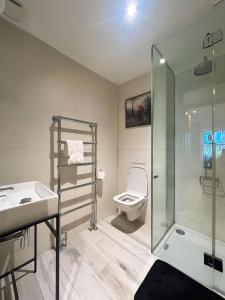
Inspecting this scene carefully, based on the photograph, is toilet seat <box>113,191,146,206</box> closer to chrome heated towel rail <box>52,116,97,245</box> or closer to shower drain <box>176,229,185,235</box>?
chrome heated towel rail <box>52,116,97,245</box>

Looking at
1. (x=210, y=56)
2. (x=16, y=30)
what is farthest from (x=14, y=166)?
(x=210, y=56)

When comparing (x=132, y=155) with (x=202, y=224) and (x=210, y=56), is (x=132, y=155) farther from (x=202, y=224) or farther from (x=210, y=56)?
Result: (x=210, y=56)

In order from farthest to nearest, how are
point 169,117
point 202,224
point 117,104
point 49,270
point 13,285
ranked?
point 117,104 → point 169,117 → point 202,224 → point 49,270 → point 13,285

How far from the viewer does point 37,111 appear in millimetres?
1569

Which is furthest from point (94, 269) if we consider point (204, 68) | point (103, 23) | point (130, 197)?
point (204, 68)

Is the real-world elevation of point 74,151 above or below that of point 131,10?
below

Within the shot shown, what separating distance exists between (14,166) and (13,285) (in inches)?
38.5

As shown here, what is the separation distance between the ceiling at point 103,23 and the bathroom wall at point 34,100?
162 mm

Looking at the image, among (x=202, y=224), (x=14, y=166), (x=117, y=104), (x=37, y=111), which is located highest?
(x=117, y=104)

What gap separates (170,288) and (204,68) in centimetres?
226

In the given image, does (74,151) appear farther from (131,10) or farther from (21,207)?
(131,10)

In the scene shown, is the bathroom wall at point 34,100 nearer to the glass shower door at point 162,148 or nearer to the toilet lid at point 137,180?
the toilet lid at point 137,180

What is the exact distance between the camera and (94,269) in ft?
4.60

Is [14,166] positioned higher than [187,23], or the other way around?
[187,23]
